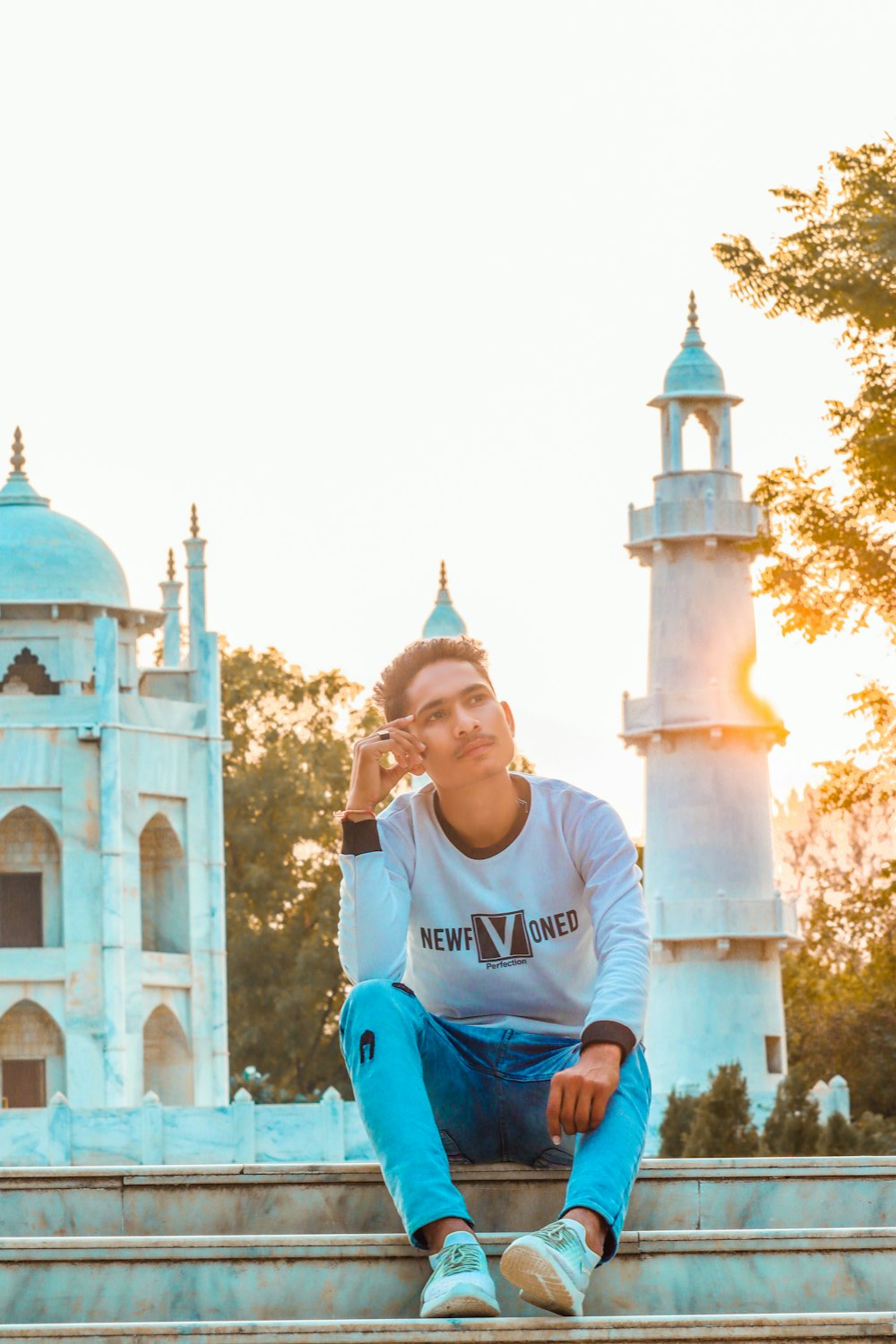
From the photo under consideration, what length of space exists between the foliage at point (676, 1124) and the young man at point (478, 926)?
70.4ft

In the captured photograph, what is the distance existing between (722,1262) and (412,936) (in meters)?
1.23

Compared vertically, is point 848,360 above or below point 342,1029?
above

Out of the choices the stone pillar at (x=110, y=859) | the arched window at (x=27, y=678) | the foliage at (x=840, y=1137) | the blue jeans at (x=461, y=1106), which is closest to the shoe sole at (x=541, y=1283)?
the blue jeans at (x=461, y=1106)

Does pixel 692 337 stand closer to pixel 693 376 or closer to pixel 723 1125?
pixel 693 376

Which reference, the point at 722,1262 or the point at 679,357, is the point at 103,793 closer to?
the point at 679,357

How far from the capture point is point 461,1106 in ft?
19.1

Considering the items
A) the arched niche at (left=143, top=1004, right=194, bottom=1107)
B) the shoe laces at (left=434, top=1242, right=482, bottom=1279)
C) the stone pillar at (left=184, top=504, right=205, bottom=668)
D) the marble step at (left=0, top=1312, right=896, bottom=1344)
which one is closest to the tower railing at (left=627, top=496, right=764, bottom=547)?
the stone pillar at (left=184, top=504, right=205, bottom=668)

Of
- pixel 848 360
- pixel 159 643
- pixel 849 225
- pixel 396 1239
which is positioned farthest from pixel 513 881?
pixel 159 643

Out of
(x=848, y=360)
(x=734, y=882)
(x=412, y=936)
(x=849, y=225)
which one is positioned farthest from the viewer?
(x=734, y=882)

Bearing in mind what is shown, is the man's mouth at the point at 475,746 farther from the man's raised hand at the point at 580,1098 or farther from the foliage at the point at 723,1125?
the foliage at the point at 723,1125

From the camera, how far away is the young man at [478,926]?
18.2ft

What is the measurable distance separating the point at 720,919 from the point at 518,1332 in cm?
2948

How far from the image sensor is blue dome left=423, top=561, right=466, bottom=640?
41.9 m

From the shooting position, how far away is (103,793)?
124ft
